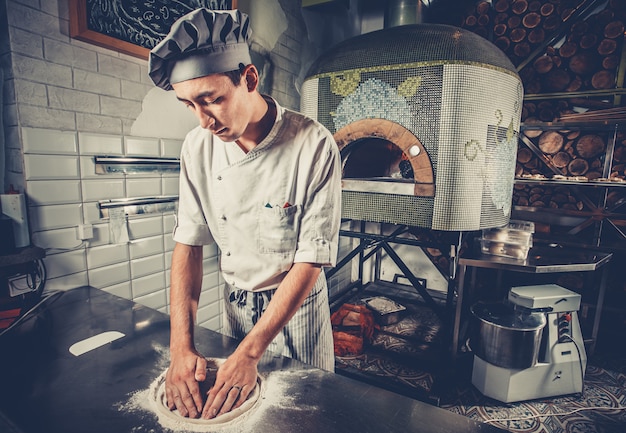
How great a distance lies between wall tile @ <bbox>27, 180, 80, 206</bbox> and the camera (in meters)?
1.67

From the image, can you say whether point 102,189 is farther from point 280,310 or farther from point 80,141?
point 280,310

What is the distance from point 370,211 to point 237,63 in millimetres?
1819

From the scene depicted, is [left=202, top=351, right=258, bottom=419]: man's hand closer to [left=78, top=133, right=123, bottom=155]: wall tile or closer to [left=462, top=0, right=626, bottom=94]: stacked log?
[left=78, top=133, right=123, bottom=155]: wall tile

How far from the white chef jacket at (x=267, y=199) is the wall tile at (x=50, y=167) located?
70 cm

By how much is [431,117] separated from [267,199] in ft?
5.30

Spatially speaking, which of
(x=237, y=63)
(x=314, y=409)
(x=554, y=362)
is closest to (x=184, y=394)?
(x=314, y=409)

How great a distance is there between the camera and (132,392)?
105cm

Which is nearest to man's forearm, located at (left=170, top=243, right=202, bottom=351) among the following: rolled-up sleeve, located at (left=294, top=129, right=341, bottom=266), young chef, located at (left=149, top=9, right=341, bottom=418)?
young chef, located at (left=149, top=9, right=341, bottom=418)

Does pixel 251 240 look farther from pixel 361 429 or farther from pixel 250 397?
pixel 361 429

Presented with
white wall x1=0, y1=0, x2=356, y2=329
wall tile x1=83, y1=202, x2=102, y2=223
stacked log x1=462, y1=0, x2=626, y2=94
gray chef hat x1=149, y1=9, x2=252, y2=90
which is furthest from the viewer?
stacked log x1=462, y1=0, x2=626, y2=94

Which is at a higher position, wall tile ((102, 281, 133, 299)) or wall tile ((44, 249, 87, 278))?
wall tile ((44, 249, 87, 278))

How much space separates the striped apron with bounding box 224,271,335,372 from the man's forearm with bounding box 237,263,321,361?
26cm

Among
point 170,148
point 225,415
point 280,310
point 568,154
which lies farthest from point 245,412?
point 568,154

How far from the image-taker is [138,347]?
1.30 meters
